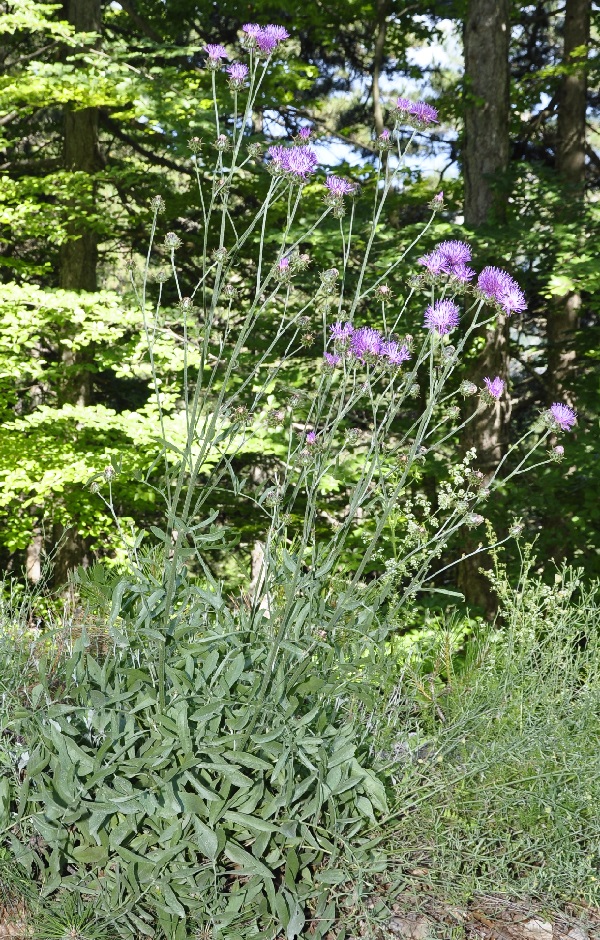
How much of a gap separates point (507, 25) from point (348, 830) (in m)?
6.60

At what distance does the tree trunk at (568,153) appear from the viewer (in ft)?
25.8

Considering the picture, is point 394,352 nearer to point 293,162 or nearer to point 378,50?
point 293,162

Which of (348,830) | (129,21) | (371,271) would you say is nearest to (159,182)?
(371,271)

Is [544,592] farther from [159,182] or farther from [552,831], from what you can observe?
[159,182]

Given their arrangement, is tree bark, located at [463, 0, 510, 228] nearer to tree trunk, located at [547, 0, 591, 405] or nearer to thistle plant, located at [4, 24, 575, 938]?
tree trunk, located at [547, 0, 591, 405]

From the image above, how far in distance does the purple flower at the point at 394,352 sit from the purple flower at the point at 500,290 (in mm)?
271

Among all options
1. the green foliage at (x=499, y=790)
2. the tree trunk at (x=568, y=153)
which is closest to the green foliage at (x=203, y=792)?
the green foliage at (x=499, y=790)

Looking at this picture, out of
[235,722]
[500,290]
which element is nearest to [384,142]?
[500,290]

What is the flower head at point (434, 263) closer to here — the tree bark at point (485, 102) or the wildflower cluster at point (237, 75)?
the wildflower cluster at point (237, 75)

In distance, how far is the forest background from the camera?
6.50m

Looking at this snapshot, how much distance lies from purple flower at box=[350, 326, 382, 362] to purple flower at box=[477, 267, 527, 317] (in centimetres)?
29

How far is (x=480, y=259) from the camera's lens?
6492mm

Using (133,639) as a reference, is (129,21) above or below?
above

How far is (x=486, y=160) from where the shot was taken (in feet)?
22.7
